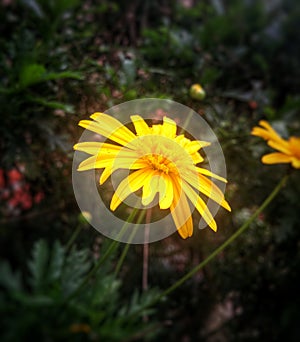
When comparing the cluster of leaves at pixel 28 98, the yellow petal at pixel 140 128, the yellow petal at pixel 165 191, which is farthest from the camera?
the cluster of leaves at pixel 28 98

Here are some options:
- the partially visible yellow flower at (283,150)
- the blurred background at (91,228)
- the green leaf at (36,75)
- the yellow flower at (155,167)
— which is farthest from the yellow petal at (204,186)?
the green leaf at (36,75)

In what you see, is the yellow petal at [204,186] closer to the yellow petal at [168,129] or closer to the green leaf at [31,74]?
the yellow petal at [168,129]


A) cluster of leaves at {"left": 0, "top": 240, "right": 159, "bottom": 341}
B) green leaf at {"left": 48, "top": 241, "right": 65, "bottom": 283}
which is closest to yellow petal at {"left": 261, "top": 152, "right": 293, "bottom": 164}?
cluster of leaves at {"left": 0, "top": 240, "right": 159, "bottom": 341}

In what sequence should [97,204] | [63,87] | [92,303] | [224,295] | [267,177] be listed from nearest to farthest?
[92,303] < [97,204] < [63,87] < [267,177] < [224,295]

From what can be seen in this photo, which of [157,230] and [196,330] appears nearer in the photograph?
[157,230]

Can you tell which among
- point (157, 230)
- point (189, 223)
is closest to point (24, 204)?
point (157, 230)

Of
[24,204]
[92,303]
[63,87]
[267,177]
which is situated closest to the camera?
[92,303]

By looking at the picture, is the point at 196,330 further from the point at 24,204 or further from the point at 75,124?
the point at 75,124

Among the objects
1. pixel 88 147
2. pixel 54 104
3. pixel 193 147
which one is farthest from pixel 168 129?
pixel 54 104
